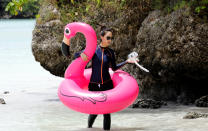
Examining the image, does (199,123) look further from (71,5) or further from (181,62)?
(71,5)

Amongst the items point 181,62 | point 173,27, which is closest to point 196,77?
point 181,62

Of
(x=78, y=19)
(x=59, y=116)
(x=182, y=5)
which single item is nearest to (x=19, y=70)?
(x=78, y=19)

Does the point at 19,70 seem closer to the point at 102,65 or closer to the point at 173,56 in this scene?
the point at 173,56

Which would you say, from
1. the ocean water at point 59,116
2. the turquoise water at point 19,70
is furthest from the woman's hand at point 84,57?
the turquoise water at point 19,70

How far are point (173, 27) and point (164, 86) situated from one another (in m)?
1.27

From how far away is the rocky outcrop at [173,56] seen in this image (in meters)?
7.71

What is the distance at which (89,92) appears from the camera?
19.4 feet

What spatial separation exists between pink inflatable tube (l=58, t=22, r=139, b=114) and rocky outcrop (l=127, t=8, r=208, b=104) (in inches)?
70.1

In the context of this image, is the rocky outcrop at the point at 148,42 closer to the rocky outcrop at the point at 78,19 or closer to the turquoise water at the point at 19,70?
the rocky outcrop at the point at 78,19

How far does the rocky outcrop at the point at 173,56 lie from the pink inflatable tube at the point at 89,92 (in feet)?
5.85

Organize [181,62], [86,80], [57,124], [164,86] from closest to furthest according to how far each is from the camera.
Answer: [86,80] → [57,124] → [181,62] → [164,86]

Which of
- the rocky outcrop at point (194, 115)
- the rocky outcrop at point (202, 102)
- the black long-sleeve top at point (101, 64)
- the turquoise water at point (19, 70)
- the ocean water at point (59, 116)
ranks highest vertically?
the black long-sleeve top at point (101, 64)

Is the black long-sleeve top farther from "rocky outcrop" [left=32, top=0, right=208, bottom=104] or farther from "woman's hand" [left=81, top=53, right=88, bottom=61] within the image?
"rocky outcrop" [left=32, top=0, right=208, bottom=104]

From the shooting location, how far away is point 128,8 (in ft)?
28.4
